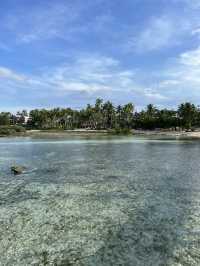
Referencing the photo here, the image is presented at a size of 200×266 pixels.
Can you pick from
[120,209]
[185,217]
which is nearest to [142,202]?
[120,209]

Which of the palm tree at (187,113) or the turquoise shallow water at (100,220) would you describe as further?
the palm tree at (187,113)

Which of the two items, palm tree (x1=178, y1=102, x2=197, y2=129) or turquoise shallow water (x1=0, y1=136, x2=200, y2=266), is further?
palm tree (x1=178, y1=102, x2=197, y2=129)

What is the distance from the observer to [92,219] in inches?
797

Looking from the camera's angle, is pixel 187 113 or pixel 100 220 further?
pixel 187 113

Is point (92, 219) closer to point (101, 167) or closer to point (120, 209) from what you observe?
point (120, 209)

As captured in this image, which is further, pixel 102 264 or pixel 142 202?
pixel 142 202

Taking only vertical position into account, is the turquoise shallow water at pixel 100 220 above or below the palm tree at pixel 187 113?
below

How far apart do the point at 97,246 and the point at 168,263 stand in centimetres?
375

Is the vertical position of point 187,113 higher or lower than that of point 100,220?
higher

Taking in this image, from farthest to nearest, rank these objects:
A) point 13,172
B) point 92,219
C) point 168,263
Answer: point 13,172, point 92,219, point 168,263

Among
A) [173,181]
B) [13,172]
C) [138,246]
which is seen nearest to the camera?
[138,246]

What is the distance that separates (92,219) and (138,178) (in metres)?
16.0

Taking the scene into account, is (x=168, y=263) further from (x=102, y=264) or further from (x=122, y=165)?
(x=122, y=165)

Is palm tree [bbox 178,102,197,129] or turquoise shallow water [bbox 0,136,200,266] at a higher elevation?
palm tree [bbox 178,102,197,129]
